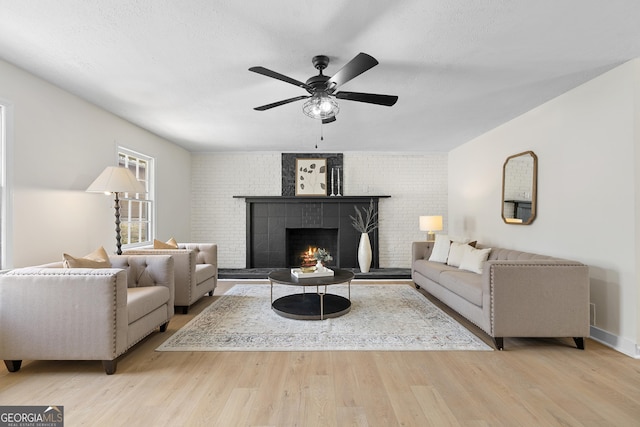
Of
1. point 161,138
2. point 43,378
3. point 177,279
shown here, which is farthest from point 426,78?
point 161,138

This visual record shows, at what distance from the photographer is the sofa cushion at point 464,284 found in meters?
2.88

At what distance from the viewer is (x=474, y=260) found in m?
3.81

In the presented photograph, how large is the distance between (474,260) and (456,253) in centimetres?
41

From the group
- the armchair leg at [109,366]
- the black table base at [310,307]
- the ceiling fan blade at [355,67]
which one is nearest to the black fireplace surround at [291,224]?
the black table base at [310,307]

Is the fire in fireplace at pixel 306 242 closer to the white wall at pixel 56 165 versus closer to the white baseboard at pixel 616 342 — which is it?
the white wall at pixel 56 165

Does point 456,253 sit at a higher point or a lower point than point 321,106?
lower

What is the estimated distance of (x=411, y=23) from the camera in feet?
6.73

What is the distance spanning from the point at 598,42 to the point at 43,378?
4.64 meters

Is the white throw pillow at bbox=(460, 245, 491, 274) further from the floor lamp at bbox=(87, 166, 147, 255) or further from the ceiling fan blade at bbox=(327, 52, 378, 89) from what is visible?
the floor lamp at bbox=(87, 166, 147, 255)

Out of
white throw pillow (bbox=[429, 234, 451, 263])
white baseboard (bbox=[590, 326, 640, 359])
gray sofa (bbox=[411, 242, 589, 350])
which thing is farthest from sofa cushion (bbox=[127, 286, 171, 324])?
white baseboard (bbox=[590, 326, 640, 359])

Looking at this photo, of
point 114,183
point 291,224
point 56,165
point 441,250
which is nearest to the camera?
point 56,165

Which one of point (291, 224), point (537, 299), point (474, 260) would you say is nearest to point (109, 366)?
point (537, 299)

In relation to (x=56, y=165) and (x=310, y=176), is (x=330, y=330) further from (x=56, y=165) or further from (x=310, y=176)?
(x=310, y=176)

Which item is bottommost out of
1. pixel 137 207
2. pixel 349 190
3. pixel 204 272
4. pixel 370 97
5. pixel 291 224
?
pixel 204 272
